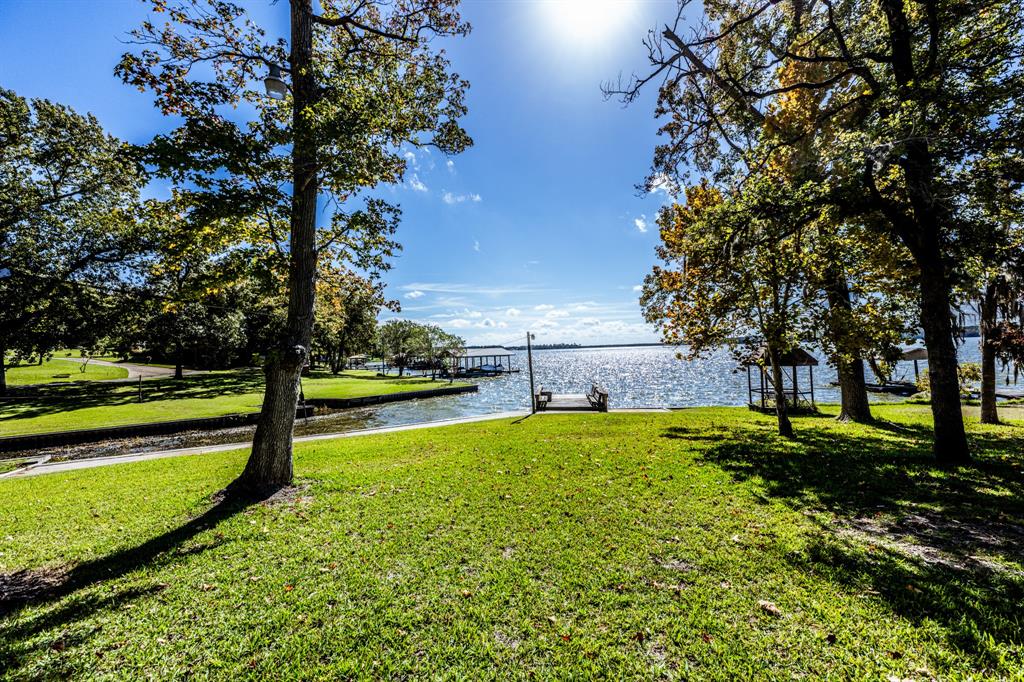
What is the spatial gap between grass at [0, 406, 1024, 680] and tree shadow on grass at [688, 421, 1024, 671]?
0.03 meters

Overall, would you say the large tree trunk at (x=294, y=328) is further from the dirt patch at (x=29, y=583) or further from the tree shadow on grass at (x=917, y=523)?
the tree shadow on grass at (x=917, y=523)

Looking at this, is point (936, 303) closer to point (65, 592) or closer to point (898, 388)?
point (65, 592)

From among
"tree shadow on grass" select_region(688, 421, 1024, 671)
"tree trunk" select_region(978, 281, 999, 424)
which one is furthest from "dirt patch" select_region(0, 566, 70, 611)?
"tree trunk" select_region(978, 281, 999, 424)

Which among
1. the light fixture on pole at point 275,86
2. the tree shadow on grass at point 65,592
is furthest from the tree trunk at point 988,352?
the tree shadow on grass at point 65,592

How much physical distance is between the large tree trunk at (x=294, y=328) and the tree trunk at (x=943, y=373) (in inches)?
456

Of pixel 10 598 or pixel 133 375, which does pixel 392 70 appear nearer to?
pixel 10 598

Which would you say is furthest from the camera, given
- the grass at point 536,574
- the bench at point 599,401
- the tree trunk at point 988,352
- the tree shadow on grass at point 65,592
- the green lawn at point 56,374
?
the green lawn at point 56,374

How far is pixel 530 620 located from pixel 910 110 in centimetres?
900

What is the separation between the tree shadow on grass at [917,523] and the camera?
126 inches

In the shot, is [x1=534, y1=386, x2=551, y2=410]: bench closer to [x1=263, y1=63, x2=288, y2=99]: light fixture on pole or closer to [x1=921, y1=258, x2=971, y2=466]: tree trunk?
[x1=921, y1=258, x2=971, y2=466]: tree trunk

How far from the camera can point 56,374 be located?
106ft

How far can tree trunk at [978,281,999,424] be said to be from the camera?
1103 cm

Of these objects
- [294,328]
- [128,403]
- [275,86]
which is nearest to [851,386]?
[294,328]

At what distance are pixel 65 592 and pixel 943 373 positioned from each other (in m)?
13.2
